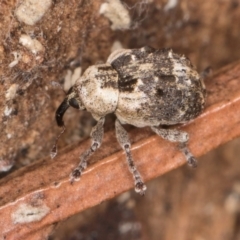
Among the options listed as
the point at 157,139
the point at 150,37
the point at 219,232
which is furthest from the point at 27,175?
the point at 219,232

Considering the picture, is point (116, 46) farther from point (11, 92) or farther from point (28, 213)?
point (28, 213)

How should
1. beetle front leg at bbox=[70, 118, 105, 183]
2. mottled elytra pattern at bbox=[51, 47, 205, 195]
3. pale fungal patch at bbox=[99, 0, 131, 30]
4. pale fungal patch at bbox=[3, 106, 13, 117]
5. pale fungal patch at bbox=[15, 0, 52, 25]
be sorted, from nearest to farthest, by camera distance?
pale fungal patch at bbox=[15, 0, 52, 25], beetle front leg at bbox=[70, 118, 105, 183], pale fungal patch at bbox=[3, 106, 13, 117], mottled elytra pattern at bbox=[51, 47, 205, 195], pale fungal patch at bbox=[99, 0, 131, 30]

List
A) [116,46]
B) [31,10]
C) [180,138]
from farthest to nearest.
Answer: [116,46]
[180,138]
[31,10]

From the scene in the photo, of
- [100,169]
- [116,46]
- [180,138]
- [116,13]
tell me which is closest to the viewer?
[100,169]

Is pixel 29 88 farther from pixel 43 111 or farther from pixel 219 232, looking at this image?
pixel 219 232

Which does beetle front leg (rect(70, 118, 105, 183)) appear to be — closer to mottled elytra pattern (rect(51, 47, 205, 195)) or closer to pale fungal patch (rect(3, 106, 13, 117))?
mottled elytra pattern (rect(51, 47, 205, 195))

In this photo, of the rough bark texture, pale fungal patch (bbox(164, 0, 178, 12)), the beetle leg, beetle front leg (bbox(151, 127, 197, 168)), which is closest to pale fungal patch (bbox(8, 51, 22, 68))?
the rough bark texture

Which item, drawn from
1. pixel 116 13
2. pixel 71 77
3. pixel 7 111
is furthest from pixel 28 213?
pixel 116 13
